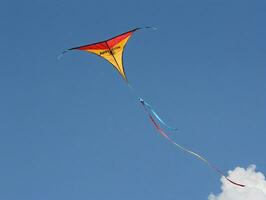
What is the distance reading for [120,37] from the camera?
29.8 metres

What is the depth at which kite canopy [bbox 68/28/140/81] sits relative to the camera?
96.8 ft

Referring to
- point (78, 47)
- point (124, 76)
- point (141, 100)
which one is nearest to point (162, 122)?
point (141, 100)

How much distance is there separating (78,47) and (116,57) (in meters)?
3.04

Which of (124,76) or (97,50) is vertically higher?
(97,50)

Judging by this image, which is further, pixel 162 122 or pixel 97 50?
pixel 97 50

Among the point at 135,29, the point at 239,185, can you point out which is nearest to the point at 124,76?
the point at 135,29

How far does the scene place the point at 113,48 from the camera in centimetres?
3048

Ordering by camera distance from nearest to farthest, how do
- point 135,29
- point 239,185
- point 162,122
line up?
point 239,185 < point 162,122 < point 135,29

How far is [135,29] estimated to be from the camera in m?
27.6

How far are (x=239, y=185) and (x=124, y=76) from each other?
1127cm

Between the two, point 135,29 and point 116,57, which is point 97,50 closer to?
point 116,57

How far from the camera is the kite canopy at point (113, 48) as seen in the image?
2952cm

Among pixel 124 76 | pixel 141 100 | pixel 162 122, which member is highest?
pixel 124 76

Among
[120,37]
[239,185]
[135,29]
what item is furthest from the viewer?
[120,37]
